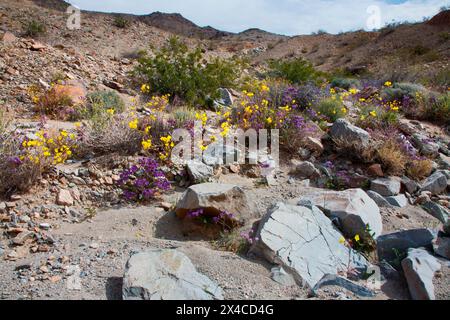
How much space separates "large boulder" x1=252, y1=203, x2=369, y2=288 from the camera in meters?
3.09

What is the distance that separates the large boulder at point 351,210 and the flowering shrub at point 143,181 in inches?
63.1

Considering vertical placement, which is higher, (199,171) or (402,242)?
(199,171)

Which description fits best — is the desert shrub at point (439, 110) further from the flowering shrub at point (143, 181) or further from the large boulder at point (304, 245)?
the flowering shrub at point (143, 181)

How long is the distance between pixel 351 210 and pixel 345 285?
104cm

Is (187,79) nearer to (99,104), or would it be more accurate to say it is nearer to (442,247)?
(99,104)

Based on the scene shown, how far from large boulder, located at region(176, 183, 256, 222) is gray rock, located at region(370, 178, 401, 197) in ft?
6.12

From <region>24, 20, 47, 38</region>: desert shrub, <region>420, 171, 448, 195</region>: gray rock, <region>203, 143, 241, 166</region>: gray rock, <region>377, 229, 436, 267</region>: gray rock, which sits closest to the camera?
<region>377, 229, 436, 267</region>: gray rock

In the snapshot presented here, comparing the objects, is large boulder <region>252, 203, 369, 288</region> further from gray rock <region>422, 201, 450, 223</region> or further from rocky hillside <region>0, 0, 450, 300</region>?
gray rock <region>422, 201, 450, 223</region>

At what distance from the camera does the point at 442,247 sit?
3389 millimetres

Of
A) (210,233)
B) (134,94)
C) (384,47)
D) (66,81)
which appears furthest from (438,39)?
(210,233)

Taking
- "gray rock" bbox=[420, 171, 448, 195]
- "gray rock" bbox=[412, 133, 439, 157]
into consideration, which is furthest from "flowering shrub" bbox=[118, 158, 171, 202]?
"gray rock" bbox=[412, 133, 439, 157]

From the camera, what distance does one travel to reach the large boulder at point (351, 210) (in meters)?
3.72

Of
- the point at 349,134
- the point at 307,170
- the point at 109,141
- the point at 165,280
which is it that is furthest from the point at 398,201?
the point at 109,141

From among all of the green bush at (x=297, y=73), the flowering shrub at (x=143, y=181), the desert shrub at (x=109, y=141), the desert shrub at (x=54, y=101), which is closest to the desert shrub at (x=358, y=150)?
the flowering shrub at (x=143, y=181)
